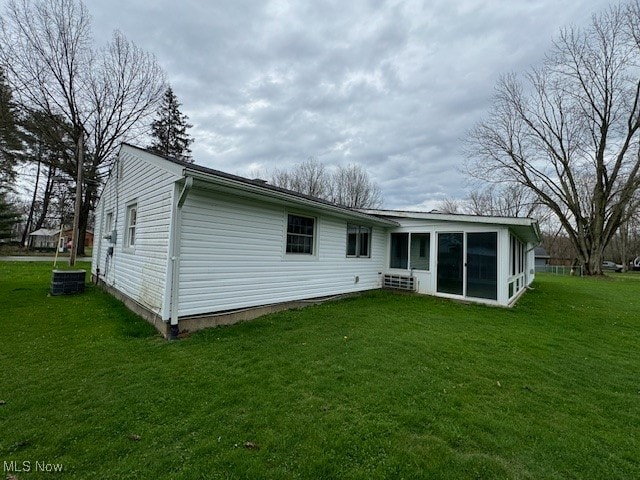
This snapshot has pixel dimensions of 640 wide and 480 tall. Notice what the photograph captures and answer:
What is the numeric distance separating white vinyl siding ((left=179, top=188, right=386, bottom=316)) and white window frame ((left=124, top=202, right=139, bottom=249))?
3017 mm

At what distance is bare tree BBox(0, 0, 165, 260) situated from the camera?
13.9 m

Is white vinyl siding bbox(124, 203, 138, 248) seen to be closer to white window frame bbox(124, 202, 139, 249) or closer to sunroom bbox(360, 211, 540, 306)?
white window frame bbox(124, 202, 139, 249)

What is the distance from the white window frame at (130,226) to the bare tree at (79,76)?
272 inches

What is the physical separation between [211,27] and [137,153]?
454 centimetres

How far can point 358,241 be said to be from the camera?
9.04m

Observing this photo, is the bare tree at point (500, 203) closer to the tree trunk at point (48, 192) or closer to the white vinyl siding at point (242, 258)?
the white vinyl siding at point (242, 258)

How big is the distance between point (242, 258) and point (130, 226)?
3.71 m

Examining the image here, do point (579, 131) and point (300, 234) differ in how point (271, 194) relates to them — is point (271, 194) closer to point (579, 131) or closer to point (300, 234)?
point (300, 234)

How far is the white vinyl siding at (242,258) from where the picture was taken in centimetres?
505

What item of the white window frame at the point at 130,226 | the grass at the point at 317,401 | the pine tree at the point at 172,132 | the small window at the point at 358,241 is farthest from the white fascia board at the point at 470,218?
the pine tree at the point at 172,132

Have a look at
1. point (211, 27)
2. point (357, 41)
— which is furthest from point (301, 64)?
point (211, 27)

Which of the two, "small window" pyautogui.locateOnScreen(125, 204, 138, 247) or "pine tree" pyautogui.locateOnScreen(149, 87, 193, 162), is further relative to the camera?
"pine tree" pyautogui.locateOnScreen(149, 87, 193, 162)

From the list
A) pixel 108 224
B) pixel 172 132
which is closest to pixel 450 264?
pixel 108 224

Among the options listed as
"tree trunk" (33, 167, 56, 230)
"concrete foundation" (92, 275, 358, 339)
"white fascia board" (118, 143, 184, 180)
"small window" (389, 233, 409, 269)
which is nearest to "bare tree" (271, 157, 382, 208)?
"tree trunk" (33, 167, 56, 230)
